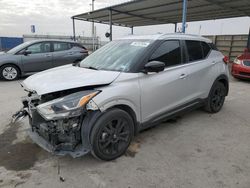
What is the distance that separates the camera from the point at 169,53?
322cm

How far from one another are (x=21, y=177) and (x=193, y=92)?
2926mm

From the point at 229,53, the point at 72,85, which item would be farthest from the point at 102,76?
the point at 229,53

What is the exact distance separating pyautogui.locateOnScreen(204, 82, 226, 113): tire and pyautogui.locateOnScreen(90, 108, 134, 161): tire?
2.18m

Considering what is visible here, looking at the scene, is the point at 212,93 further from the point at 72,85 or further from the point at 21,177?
the point at 21,177

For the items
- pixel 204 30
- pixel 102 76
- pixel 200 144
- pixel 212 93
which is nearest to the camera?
pixel 102 76

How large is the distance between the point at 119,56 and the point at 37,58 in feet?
18.9

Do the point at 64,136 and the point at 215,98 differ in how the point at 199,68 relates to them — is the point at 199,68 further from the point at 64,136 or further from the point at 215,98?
the point at 64,136

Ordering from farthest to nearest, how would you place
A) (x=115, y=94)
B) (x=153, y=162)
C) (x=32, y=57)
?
(x=32, y=57) < (x=153, y=162) < (x=115, y=94)

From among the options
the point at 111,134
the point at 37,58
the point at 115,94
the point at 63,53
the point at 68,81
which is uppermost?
the point at 63,53

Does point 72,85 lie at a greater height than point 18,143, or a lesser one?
greater

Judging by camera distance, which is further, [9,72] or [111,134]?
[9,72]

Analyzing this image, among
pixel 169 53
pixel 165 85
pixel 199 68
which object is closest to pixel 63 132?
pixel 165 85

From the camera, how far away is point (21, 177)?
227 centimetres

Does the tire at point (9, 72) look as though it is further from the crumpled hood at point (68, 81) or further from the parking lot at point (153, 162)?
the crumpled hood at point (68, 81)
